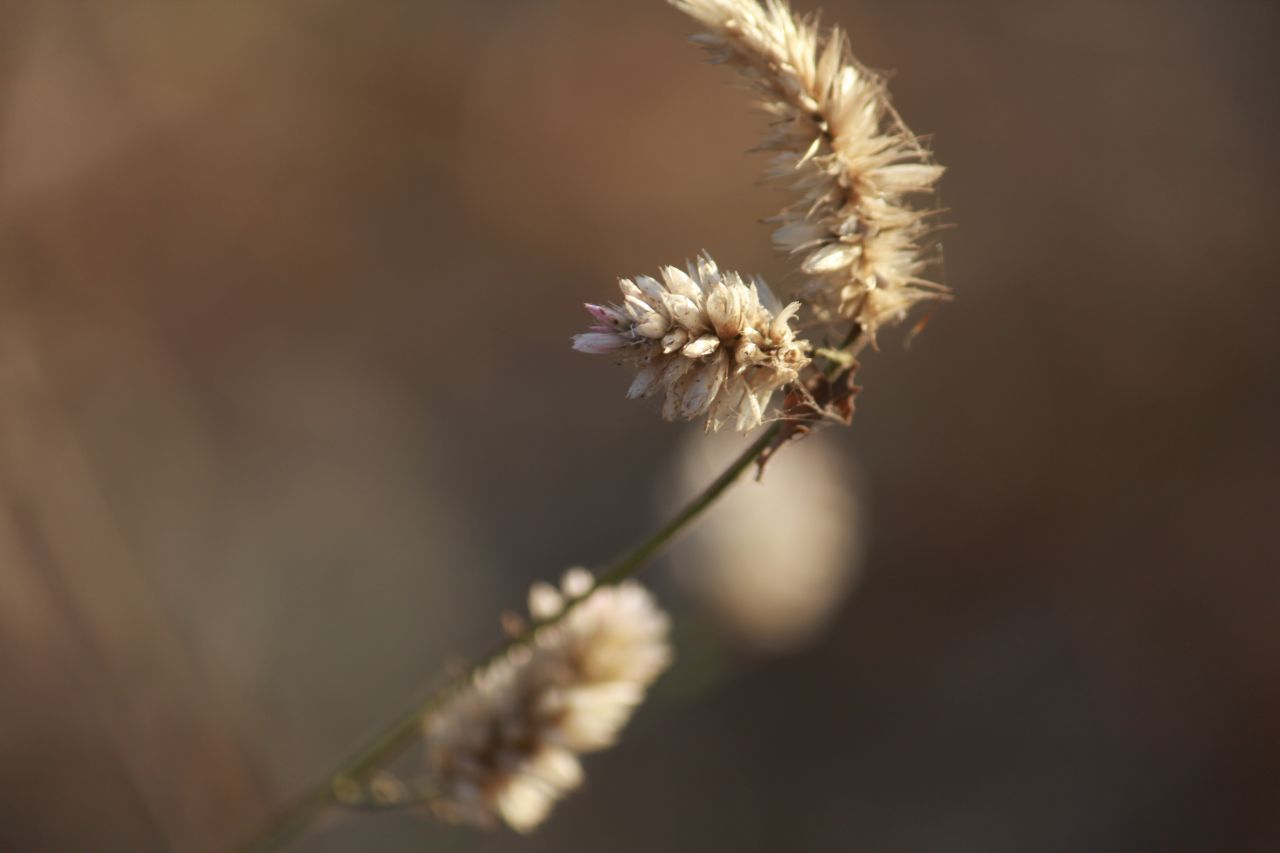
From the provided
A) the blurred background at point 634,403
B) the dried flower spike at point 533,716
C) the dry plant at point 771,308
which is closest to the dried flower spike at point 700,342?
the dry plant at point 771,308

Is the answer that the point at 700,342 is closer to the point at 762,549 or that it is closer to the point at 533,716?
the point at 533,716

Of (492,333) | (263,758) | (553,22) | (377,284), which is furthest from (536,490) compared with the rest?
(553,22)

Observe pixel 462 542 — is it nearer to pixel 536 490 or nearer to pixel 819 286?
pixel 536 490

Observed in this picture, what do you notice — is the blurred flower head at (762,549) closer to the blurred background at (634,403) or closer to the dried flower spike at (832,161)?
the blurred background at (634,403)

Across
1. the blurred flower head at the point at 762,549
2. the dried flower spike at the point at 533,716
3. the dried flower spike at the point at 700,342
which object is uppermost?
the dried flower spike at the point at 700,342

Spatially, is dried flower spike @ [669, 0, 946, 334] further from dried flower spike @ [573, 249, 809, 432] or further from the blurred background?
the blurred background
